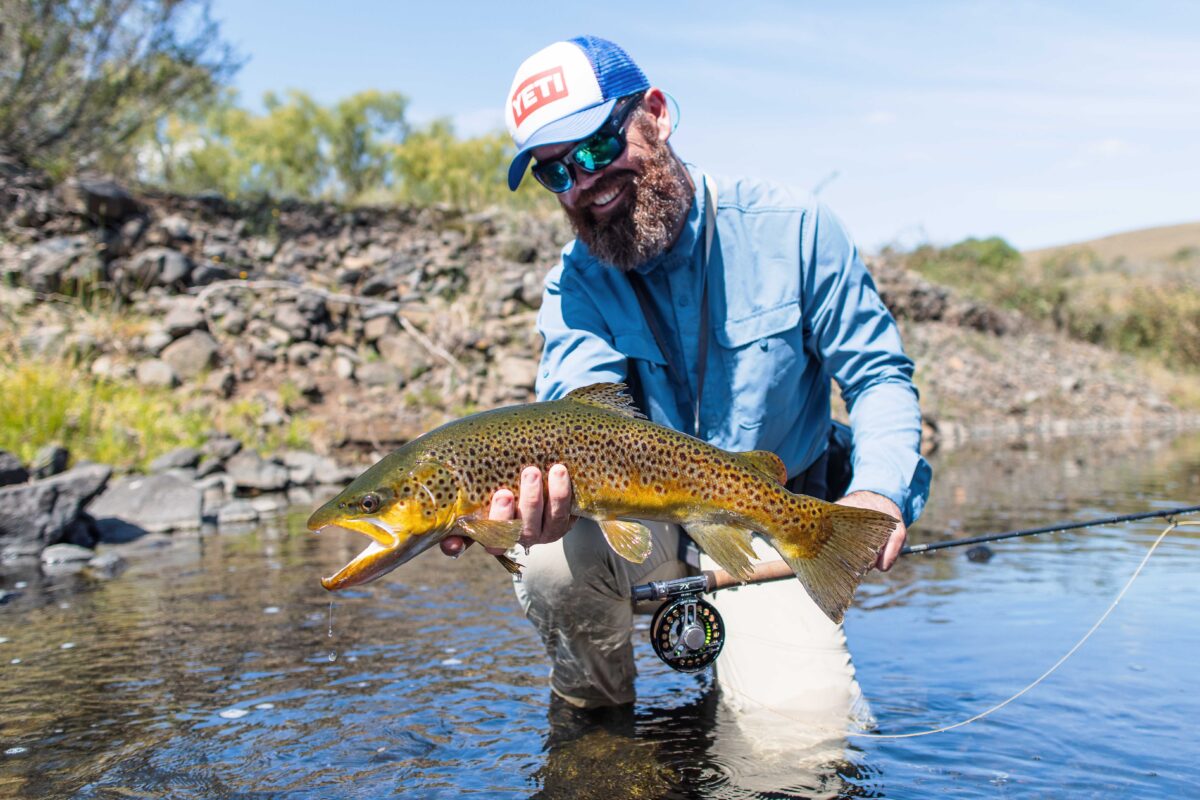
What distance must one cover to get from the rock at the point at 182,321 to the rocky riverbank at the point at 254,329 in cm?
4

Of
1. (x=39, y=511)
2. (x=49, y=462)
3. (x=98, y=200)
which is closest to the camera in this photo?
(x=39, y=511)

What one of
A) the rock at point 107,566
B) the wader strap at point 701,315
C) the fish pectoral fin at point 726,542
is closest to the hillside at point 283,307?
the rock at point 107,566

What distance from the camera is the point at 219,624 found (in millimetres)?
6309

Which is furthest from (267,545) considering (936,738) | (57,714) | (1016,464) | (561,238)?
(561,238)

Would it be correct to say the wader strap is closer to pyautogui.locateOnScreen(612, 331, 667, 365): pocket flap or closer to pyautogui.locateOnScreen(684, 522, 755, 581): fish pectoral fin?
pyautogui.locateOnScreen(612, 331, 667, 365): pocket flap

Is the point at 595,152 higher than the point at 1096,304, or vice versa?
the point at 1096,304

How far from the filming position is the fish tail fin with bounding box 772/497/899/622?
10.5 feet

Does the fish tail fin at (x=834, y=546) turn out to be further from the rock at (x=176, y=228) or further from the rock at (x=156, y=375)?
the rock at (x=176, y=228)

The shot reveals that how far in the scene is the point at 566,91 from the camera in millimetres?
4074

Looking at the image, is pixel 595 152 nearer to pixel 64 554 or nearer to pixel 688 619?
pixel 688 619

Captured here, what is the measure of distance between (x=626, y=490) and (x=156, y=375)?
452 inches

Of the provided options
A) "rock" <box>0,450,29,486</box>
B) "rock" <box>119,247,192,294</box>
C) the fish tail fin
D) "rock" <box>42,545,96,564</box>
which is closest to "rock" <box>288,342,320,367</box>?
"rock" <box>119,247,192,294</box>

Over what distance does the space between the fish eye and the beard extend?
167 centimetres

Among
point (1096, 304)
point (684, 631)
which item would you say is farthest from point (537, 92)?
point (1096, 304)
